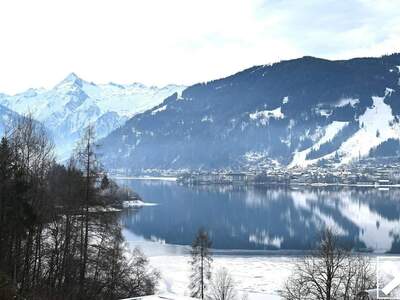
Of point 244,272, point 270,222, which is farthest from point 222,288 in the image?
point 270,222

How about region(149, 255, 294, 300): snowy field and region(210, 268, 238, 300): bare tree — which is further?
region(149, 255, 294, 300): snowy field

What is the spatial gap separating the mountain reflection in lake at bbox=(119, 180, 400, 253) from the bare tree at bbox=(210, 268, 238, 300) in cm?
1933

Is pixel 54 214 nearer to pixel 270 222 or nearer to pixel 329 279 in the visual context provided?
pixel 329 279

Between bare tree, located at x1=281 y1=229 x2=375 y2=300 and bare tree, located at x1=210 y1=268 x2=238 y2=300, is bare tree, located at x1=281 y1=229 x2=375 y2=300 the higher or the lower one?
the higher one

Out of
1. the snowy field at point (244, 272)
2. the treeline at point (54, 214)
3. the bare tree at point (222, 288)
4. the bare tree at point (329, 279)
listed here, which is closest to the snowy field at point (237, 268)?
the snowy field at point (244, 272)

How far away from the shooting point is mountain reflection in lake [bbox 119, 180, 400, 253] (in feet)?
212

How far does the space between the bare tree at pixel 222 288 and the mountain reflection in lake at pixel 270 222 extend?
19327 millimetres

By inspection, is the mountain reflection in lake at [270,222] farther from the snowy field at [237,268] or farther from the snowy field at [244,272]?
the snowy field at [244,272]

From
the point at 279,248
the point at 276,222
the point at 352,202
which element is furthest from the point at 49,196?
the point at 352,202

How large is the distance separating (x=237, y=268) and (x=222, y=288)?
1295 centimetres

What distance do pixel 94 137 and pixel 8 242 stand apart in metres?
5.21

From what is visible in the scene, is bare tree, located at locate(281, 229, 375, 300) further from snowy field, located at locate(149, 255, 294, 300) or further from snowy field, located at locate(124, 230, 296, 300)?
snowy field, located at locate(124, 230, 296, 300)

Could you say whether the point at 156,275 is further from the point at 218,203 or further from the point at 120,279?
the point at 218,203

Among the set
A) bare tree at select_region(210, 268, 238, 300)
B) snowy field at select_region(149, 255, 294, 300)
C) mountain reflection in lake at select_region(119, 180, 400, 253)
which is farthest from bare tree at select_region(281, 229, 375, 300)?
mountain reflection in lake at select_region(119, 180, 400, 253)
